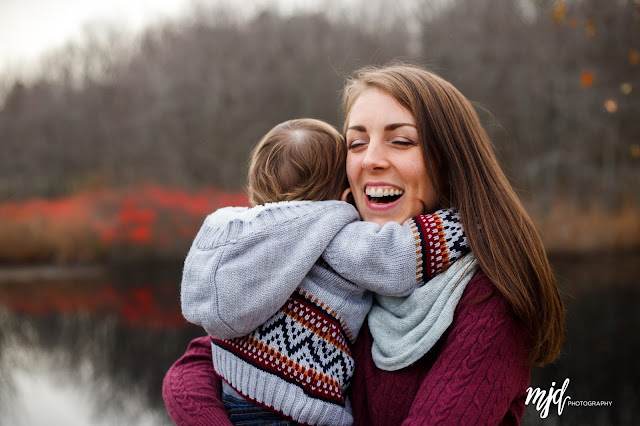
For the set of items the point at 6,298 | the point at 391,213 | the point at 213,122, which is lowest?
the point at 6,298

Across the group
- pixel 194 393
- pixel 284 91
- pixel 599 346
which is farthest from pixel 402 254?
pixel 284 91

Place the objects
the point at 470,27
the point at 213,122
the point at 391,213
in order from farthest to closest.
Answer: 1. the point at 213,122
2. the point at 470,27
3. the point at 391,213

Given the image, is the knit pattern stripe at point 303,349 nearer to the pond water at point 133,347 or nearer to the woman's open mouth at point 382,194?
the woman's open mouth at point 382,194

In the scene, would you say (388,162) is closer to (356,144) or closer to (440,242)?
(356,144)

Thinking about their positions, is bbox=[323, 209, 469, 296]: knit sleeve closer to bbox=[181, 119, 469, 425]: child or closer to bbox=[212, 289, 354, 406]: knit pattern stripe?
bbox=[181, 119, 469, 425]: child

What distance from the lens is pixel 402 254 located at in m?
1.65

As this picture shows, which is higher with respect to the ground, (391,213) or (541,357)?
(391,213)

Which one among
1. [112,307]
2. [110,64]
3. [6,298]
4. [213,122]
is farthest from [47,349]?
[110,64]

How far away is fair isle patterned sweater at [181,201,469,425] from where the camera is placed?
168cm

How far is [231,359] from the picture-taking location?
6.01 ft

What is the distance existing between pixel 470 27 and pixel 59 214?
10790 millimetres

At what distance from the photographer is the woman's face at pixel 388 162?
1.83 meters

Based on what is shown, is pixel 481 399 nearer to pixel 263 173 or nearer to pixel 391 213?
pixel 391 213

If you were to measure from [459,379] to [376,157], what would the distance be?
694mm
